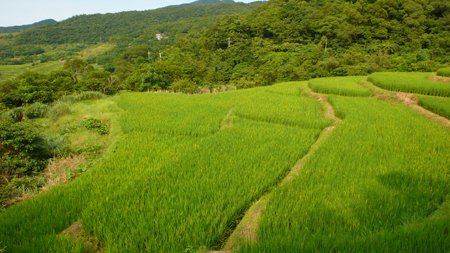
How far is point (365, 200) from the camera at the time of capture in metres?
3.79

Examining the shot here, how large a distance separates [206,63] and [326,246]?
1427 inches

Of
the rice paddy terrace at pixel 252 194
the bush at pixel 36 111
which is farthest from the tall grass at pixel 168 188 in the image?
the bush at pixel 36 111

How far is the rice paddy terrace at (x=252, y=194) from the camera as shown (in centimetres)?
301

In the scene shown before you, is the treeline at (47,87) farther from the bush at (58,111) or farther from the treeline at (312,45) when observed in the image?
the bush at (58,111)

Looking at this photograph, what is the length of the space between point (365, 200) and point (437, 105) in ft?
23.9

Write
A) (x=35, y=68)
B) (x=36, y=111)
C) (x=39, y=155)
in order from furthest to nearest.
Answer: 1. (x=35, y=68)
2. (x=36, y=111)
3. (x=39, y=155)

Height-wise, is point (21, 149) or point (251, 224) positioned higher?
point (21, 149)

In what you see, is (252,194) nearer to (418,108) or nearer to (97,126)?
(97,126)

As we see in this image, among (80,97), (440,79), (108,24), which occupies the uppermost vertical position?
(108,24)

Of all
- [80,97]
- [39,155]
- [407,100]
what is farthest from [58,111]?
[407,100]

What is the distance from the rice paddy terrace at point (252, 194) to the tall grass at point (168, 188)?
0.02 meters

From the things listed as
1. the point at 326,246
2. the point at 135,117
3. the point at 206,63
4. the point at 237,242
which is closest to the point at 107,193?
the point at 237,242

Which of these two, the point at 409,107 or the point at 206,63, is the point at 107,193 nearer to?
the point at 409,107

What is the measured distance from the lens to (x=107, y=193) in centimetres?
411
